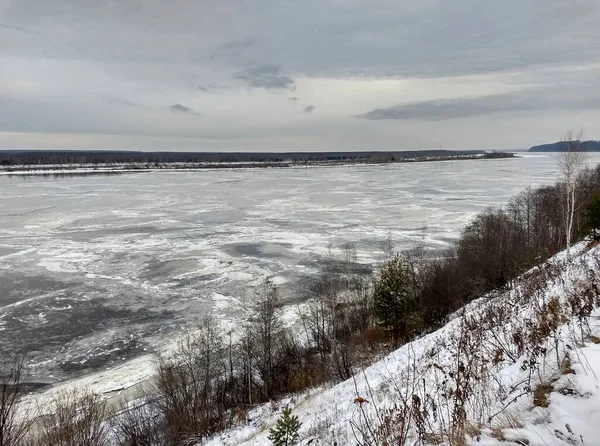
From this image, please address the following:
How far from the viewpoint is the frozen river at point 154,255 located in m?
16.4

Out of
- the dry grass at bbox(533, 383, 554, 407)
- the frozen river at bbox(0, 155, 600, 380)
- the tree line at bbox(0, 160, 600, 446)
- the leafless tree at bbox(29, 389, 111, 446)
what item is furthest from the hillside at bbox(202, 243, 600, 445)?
the frozen river at bbox(0, 155, 600, 380)

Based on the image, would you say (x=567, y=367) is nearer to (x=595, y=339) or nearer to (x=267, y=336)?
(x=595, y=339)

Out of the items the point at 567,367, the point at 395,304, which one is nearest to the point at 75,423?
the point at 567,367

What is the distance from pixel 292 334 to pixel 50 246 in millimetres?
22084

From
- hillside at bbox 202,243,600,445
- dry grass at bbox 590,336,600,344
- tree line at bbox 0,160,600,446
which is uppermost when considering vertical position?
dry grass at bbox 590,336,600,344

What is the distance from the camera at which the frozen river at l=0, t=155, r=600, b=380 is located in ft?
→ 53.9

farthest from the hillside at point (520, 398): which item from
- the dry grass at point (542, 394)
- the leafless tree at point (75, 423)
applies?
the leafless tree at point (75, 423)

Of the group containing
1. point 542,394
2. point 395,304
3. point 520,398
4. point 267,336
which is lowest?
point 267,336

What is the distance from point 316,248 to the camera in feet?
94.1

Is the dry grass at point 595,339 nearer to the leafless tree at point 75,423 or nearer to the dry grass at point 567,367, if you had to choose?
the dry grass at point 567,367

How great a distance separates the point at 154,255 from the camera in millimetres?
27578

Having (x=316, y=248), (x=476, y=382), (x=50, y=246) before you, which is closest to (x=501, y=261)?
(x=316, y=248)

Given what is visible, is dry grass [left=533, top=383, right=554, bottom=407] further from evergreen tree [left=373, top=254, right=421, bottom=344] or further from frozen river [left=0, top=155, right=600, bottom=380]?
frozen river [left=0, top=155, right=600, bottom=380]

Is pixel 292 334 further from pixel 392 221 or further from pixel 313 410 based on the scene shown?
pixel 392 221
